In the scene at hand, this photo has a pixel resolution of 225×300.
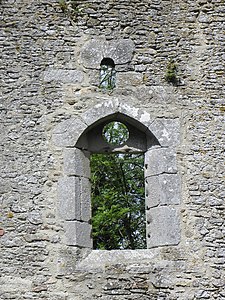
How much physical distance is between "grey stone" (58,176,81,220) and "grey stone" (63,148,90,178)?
9 centimetres

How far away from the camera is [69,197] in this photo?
6988 millimetres

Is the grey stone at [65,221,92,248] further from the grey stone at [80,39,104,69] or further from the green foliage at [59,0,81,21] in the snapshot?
the green foliage at [59,0,81,21]

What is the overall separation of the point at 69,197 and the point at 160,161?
1156 millimetres

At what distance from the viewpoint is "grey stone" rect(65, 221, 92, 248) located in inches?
270

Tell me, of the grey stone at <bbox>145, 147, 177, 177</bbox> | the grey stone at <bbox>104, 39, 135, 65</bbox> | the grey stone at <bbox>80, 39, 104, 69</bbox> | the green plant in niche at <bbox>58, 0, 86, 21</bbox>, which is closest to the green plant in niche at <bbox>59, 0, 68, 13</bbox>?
the green plant in niche at <bbox>58, 0, 86, 21</bbox>

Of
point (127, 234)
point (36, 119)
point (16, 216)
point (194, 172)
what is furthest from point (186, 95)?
point (127, 234)

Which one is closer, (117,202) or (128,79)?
(128,79)

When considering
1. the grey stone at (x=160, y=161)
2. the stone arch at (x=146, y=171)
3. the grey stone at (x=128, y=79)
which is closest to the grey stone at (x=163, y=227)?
the stone arch at (x=146, y=171)

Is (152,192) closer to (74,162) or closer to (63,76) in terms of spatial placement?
(74,162)

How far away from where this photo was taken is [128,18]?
7.61 meters

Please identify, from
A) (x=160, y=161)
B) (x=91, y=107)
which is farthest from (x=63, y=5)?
(x=160, y=161)

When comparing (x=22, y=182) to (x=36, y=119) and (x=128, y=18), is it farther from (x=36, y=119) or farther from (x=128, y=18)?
(x=128, y=18)

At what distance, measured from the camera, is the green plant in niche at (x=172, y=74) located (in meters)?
7.40

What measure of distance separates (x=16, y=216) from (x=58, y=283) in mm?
887
